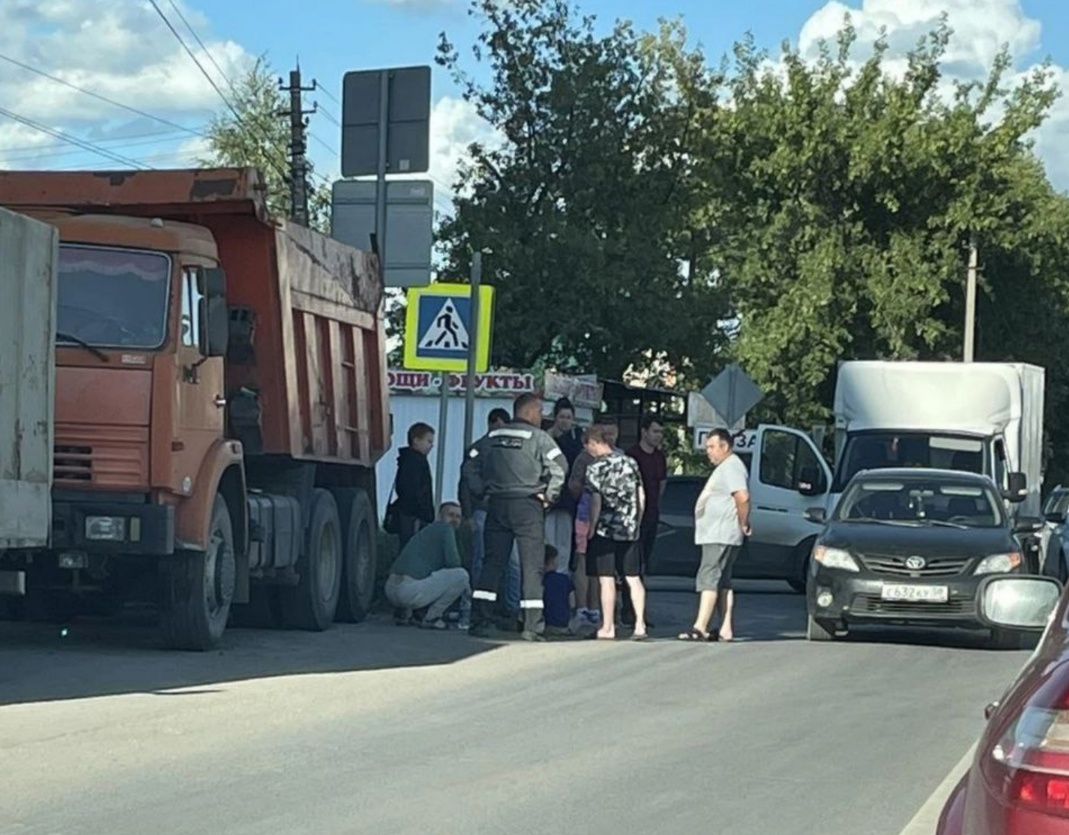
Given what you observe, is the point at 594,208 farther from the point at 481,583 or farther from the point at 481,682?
the point at 481,682

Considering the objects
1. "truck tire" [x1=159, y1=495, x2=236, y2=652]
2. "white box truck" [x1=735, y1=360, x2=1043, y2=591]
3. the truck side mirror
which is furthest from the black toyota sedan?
"white box truck" [x1=735, y1=360, x2=1043, y2=591]

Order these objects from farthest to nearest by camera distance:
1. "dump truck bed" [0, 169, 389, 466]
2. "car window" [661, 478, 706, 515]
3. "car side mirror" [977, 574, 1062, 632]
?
"car window" [661, 478, 706, 515], "dump truck bed" [0, 169, 389, 466], "car side mirror" [977, 574, 1062, 632]

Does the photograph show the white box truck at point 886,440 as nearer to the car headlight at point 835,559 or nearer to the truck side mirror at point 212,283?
the car headlight at point 835,559

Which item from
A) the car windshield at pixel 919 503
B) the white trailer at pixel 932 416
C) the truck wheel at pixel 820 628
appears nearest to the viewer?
the truck wheel at pixel 820 628

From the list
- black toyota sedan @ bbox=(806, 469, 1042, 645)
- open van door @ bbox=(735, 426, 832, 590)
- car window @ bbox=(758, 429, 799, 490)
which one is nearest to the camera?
black toyota sedan @ bbox=(806, 469, 1042, 645)

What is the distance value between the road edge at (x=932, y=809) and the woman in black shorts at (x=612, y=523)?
23.2ft

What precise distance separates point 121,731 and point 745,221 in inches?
1490

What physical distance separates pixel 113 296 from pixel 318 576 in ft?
13.2

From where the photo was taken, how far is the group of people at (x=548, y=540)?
1678 cm

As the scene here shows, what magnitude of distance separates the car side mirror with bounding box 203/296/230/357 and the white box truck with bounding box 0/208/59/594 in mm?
1469

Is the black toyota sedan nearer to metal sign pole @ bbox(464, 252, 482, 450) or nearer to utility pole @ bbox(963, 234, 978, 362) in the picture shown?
metal sign pole @ bbox(464, 252, 482, 450)

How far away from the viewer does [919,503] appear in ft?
60.3

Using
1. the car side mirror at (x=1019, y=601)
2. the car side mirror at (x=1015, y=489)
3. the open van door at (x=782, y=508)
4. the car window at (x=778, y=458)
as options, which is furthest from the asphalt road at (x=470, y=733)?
the car window at (x=778, y=458)

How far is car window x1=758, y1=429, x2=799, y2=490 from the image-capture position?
2561 centimetres
